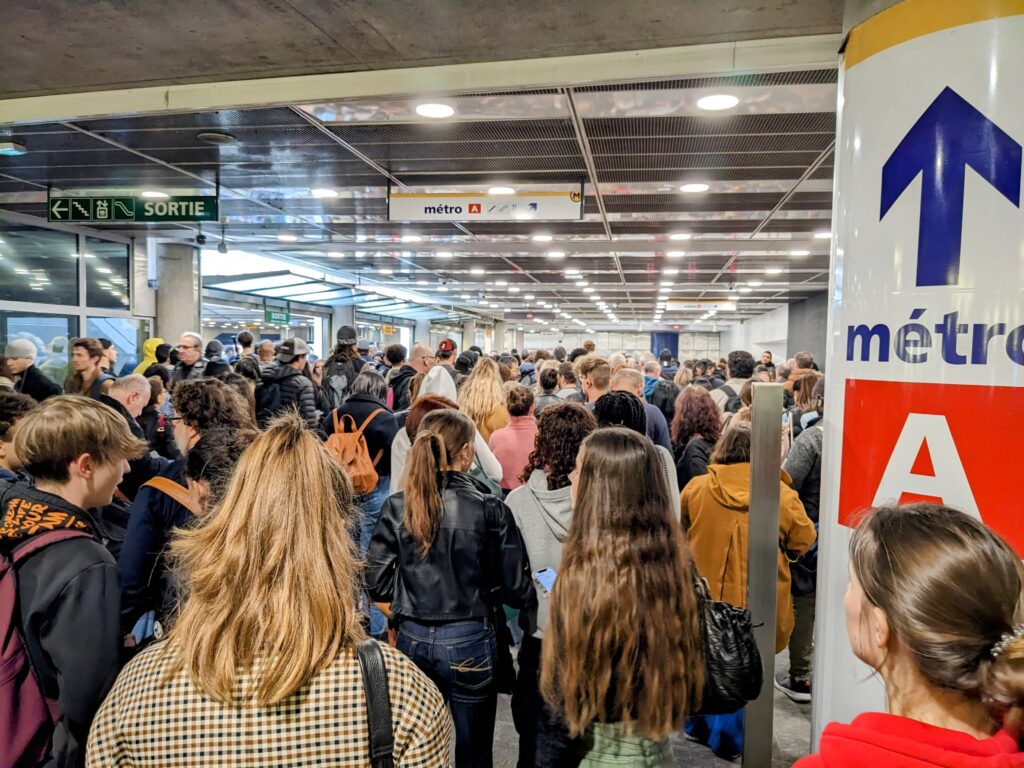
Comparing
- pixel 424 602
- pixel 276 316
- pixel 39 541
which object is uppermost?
pixel 276 316

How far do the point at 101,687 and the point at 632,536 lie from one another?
1.53 meters

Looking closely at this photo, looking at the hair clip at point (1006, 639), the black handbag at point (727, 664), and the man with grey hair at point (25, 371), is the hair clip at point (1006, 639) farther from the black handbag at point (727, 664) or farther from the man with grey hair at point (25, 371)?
the man with grey hair at point (25, 371)

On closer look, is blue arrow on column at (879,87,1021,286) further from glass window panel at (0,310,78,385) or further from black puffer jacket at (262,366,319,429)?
glass window panel at (0,310,78,385)

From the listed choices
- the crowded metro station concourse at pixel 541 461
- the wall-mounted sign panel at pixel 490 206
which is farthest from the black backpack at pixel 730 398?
the wall-mounted sign panel at pixel 490 206

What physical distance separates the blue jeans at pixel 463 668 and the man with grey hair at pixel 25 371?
4.95 metres

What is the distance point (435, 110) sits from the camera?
478 centimetres

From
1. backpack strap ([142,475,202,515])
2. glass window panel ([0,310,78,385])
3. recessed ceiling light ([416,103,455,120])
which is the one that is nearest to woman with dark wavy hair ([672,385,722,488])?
recessed ceiling light ([416,103,455,120])

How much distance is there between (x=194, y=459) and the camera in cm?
253

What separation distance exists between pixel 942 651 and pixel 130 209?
25.7 feet

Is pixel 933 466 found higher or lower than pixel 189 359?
lower

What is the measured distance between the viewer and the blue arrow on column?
2041 mm

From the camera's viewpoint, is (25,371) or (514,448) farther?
(25,371)

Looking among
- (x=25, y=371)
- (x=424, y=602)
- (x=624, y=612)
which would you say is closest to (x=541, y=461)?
(x=424, y=602)

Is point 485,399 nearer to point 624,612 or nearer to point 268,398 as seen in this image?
point 268,398
